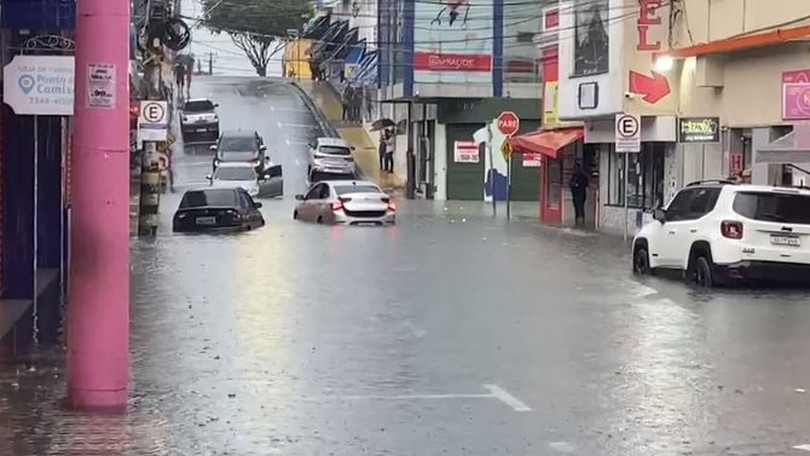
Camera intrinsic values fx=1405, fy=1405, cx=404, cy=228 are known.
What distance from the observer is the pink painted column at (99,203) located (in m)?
10.2

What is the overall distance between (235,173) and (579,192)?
68.0 ft

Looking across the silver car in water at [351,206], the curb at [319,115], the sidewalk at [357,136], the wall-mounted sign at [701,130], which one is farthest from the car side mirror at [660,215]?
the curb at [319,115]

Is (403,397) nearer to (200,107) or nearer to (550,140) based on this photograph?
(550,140)

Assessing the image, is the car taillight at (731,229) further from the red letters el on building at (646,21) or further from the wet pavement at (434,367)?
the red letters el on building at (646,21)

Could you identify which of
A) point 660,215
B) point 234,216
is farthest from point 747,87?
point 234,216

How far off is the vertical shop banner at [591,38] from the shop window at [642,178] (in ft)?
8.25

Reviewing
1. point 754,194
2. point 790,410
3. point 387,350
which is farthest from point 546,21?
point 790,410

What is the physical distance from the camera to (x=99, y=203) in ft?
33.5

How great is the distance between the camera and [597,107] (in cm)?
3816

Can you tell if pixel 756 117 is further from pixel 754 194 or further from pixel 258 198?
pixel 258 198

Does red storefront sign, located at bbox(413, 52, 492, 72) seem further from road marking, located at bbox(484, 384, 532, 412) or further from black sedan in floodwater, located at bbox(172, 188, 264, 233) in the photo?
road marking, located at bbox(484, 384, 532, 412)

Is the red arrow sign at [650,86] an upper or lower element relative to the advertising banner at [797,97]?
upper

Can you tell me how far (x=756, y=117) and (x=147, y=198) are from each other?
1514 centimetres

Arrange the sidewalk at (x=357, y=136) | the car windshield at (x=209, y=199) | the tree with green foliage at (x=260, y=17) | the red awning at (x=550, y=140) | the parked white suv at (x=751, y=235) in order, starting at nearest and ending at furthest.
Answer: the parked white suv at (x=751, y=235) → the car windshield at (x=209, y=199) → the red awning at (x=550, y=140) → the sidewalk at (x=357, y=136) → the tree with green foliage at (x=260, y=17)
